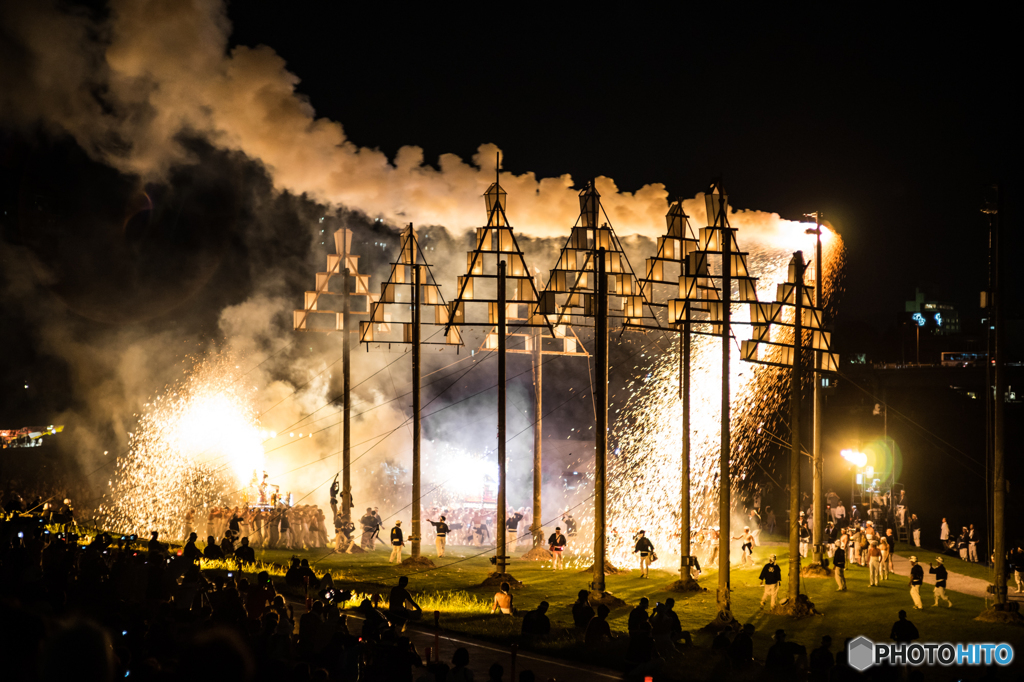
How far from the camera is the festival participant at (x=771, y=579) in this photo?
19219 millimetres

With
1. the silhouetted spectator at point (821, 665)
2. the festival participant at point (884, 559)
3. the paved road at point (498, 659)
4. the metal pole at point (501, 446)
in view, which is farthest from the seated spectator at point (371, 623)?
the festival participant at point (884, 559)

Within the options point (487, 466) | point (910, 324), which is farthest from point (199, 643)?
point (910, 324)

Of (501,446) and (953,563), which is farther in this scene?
(953,563)

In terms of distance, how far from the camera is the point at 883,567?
2372cm

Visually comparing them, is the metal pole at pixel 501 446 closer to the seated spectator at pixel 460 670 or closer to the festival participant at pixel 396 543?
the festival participant at pixel 396 543

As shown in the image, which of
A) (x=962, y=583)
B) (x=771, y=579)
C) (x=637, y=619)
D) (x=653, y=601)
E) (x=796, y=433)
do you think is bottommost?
(x=962, y=583)

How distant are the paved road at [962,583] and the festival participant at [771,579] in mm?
4455

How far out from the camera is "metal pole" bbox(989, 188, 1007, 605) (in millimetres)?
18406

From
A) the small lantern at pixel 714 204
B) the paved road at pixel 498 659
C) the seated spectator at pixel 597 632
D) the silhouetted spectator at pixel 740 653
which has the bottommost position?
the paved road at pixel 498 659

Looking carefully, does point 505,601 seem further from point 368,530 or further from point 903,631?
point 368,530

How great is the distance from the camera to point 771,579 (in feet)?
63.1

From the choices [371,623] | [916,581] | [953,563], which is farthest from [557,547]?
[371,623]

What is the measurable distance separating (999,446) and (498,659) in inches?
487

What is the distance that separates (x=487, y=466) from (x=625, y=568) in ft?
64.2
